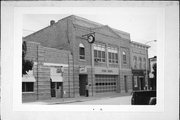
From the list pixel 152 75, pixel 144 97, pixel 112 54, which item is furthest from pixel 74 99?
pixel 152 75

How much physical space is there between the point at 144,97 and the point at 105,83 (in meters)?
0.99

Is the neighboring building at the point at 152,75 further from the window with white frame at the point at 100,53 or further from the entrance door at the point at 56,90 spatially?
the entrance door at the point at 56,90

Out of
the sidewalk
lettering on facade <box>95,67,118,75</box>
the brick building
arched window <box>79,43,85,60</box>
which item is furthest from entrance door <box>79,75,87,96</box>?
arched window <box>79,43,85,60</box>

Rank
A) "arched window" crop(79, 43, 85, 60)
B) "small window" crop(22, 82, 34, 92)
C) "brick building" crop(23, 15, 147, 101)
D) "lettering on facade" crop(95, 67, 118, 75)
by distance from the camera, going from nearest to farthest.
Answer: "small window" crop(22, 82, 34, 92) → "brick building" crop(23, 15, 147, 101) → "arched window" crop(79, 43, 85, 60) → "lettering on facade" crop(95, 67, 118, 75)

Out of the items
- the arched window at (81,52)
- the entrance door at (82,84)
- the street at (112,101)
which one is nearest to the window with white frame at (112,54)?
the arched window at (81,52)

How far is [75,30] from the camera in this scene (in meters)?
5.71

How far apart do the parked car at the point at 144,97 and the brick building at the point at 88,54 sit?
21 centimetres

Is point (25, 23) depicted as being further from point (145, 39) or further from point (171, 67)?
point (171, 67)

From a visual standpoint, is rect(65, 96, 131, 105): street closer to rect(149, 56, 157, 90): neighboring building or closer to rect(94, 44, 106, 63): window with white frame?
rect(149, 56, 157, 90): neighboring building

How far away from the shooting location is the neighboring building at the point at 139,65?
5641 millimetres

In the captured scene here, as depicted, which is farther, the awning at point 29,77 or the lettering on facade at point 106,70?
the lettering on facade at point 106,70

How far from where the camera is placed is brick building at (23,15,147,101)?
560cm

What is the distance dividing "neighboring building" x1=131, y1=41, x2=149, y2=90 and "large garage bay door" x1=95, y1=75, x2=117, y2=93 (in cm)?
51

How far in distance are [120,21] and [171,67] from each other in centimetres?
158
